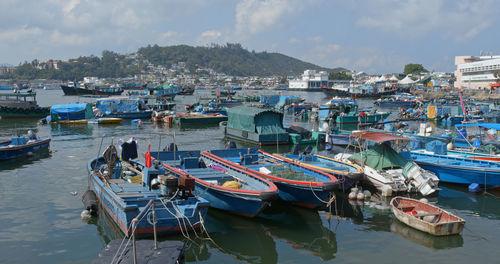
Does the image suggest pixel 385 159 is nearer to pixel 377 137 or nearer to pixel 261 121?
pixel 377 137

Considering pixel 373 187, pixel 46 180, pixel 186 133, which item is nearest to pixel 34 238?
pixel 46 180

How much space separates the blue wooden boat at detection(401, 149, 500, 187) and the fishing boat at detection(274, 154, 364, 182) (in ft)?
11.5

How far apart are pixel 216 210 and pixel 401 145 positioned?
1051cm

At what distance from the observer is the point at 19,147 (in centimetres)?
2394

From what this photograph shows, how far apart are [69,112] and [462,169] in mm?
39685

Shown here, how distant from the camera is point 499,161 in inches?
773

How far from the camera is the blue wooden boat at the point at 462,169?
1815cm

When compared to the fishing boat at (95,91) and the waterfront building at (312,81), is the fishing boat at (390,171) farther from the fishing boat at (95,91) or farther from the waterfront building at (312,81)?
the waterfront building at (312,81)

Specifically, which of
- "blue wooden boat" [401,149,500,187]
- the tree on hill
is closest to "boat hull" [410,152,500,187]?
"blue wooden boat" [401,149,500,187]

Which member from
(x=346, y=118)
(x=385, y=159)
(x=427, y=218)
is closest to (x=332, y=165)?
(x=385, y=159)

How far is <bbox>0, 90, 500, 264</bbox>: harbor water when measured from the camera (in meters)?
11.7

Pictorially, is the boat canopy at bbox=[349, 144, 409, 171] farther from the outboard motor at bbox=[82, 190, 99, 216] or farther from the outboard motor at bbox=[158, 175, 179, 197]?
the outboard motor at bbox=[82, 190, 99, 216]

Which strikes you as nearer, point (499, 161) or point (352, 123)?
point (499, 161)

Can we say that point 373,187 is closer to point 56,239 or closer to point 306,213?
point 306,213
